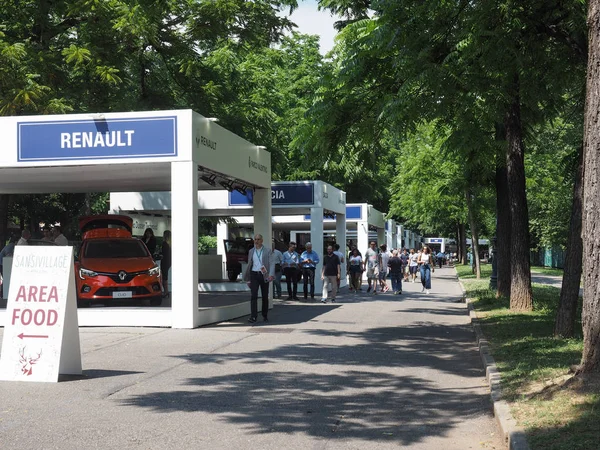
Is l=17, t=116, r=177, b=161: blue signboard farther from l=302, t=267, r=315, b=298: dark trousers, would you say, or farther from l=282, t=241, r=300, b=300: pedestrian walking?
l=302, t=267, r=315, b=298: dark trousers

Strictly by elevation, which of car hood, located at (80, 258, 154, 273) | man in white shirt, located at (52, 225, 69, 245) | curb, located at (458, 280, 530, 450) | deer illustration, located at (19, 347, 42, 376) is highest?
man in white shirt, located at (52, 225, 69, 245)

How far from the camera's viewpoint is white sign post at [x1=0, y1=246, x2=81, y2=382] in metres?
9.10

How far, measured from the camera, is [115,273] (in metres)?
17.0

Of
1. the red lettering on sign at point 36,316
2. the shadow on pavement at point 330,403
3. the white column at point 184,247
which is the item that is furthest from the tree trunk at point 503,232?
the red lettering on sign at point 36,316

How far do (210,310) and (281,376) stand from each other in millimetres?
6467

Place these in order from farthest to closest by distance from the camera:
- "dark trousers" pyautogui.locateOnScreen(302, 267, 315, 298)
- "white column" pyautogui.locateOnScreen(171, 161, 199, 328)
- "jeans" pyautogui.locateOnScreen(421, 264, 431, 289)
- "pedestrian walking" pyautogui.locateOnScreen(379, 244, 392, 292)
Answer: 1. "pedestrian walking" pyautogui.locateOnScreen(379, 244, 392, 292)
2. "jeans" pyautogui.locateOnScreen(421, 264, 431, 289)
3. "dark trousers" pyautogui.locateOnScreen(302, 267, 315, 298)
4. "white column" pyautogui.locateOnScreen(171, 161, 199, 328)

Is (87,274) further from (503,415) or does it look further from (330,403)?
(503,415)

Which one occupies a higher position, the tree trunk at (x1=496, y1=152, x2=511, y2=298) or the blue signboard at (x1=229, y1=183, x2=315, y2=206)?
the blue signboard at (x1=229, y1=183, x2=315, y2=206)

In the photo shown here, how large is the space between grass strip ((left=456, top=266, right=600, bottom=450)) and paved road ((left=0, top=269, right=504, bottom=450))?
377mm

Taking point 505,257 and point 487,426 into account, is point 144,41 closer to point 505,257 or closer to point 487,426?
point 505,257

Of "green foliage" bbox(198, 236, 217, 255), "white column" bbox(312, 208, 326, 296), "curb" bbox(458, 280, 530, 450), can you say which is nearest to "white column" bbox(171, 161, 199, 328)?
"curb" bbox(458, 280, 530, 450)

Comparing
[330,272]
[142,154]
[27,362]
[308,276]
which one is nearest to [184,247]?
[142,154]

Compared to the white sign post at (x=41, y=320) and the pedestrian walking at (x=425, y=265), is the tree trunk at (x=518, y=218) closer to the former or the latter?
the white sign post at (x=41, y=320)

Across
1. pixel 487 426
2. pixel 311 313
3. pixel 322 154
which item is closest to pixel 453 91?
pixel 322 154
